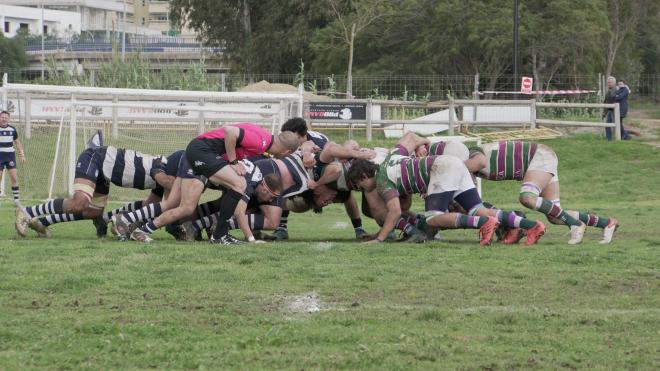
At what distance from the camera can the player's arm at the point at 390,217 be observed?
1356 cm

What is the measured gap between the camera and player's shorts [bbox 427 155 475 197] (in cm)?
1342

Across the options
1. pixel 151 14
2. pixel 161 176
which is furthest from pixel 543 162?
pixel 151 14

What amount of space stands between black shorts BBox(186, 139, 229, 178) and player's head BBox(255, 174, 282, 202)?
1.98ft

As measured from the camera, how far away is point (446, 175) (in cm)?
1342

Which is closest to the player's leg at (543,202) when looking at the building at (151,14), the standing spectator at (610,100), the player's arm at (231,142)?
the player's arm at (231,142)

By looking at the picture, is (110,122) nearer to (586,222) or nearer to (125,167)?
(125,167)

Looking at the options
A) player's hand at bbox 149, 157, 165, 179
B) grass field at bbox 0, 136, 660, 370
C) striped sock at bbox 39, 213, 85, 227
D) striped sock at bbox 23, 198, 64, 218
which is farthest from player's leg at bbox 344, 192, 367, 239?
striped sock at bbox 23, 198, 64, 218

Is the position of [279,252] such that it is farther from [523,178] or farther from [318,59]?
→ [318,59]

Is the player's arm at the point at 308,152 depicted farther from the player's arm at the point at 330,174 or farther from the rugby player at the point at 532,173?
the rugby player at the point at 532,173

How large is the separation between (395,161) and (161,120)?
12.0 meters

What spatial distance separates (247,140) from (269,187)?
0.71m

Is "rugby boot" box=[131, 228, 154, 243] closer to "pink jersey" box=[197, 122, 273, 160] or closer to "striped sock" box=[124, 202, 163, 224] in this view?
"striped sock" box=[124, 202, 163, 224]

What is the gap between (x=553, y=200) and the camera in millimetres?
14617

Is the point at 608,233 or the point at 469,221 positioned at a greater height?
the point at 469,221
